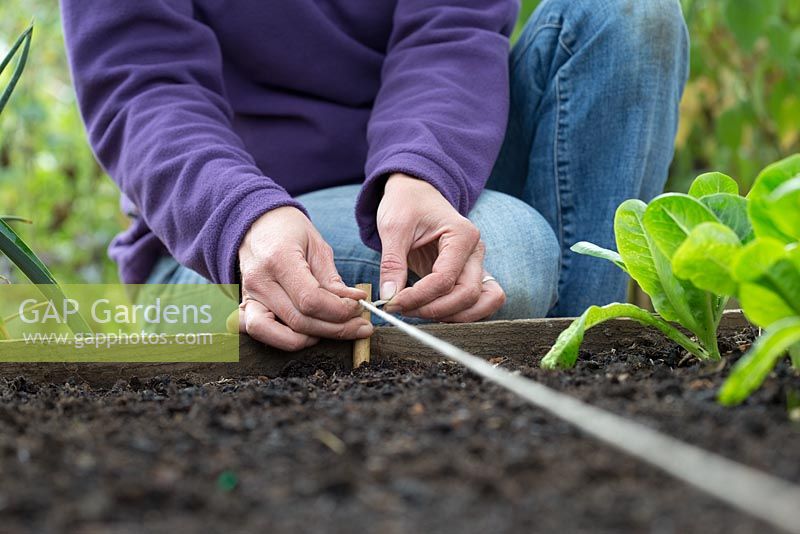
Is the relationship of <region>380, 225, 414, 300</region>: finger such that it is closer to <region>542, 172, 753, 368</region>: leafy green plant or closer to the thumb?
the thumb

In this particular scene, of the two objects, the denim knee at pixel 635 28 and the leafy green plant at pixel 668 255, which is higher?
the denim knee at pixel 635 28

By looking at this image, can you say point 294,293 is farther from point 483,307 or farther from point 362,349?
point 483,307

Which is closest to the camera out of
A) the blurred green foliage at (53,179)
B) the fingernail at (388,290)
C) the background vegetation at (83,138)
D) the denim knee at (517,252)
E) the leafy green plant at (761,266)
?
the leafy green plant at (761,266)

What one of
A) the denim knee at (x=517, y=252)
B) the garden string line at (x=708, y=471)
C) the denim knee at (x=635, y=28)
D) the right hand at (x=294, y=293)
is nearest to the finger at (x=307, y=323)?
the right hand at (x=294, y=293)

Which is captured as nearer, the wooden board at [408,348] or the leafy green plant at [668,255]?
the leafy green plant at [668,255]

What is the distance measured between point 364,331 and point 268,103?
0.68 meters

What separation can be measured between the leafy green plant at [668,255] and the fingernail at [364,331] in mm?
259

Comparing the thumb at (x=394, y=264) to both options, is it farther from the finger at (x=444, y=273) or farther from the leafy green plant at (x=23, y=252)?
the leafy green plant at (x=23, y=252)

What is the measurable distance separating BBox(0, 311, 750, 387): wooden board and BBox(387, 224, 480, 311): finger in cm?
4

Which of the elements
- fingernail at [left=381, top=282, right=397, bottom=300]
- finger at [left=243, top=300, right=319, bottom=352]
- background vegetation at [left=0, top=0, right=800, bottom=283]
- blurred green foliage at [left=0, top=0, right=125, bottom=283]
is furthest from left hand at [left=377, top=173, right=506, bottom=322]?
blurred green foliage at [left=0, top=0, right=125, bottom=283]

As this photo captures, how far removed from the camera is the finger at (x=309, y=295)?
3.38 ft

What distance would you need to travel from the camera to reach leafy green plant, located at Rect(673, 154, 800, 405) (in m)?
0.59

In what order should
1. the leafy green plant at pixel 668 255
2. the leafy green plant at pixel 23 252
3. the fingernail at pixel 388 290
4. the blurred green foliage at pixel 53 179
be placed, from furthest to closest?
the blurred green foliage at pixel 53 179 < the fingernail at pixel 388 290 < the leafy green plant at pixel 23 252 < the leafy green plant at pixel 668 255

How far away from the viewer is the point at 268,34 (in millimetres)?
1562
